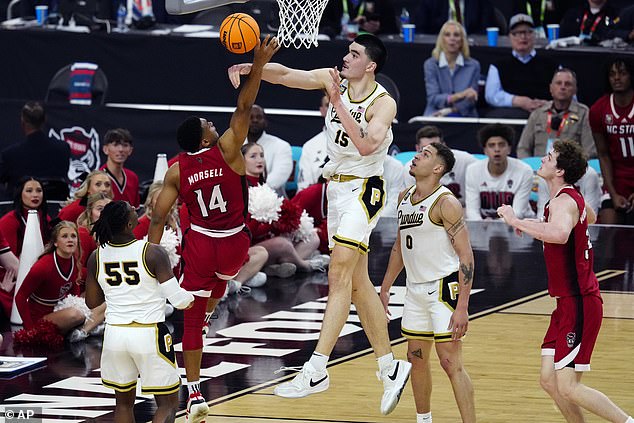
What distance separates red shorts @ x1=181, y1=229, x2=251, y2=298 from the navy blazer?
24.7 feet

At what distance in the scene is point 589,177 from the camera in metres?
14.5

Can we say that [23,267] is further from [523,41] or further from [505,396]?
[523,41]

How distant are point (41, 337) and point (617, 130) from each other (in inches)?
279

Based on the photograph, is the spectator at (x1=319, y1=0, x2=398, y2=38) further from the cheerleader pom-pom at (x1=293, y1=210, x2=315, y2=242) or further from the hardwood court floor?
the hardwood court floor

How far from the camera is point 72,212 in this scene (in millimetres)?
12109

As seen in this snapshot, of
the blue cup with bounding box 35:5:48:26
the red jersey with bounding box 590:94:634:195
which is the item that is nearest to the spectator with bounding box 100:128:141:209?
the red jersey with bounding box 590:94:634:195

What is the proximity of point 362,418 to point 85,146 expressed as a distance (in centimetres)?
837

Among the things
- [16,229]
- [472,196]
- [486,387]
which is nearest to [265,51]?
[486,387]

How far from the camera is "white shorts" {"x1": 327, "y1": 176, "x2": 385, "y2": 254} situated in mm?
8992

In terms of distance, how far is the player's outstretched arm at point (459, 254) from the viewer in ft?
26.7

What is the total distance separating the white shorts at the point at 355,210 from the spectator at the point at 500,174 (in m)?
5.41

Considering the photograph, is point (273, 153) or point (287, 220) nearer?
point (287, 220)

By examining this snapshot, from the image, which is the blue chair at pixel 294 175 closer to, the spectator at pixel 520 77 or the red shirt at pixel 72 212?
the spectator at pixel 520 77

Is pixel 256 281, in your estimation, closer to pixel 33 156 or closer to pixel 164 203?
pixel 33 156
